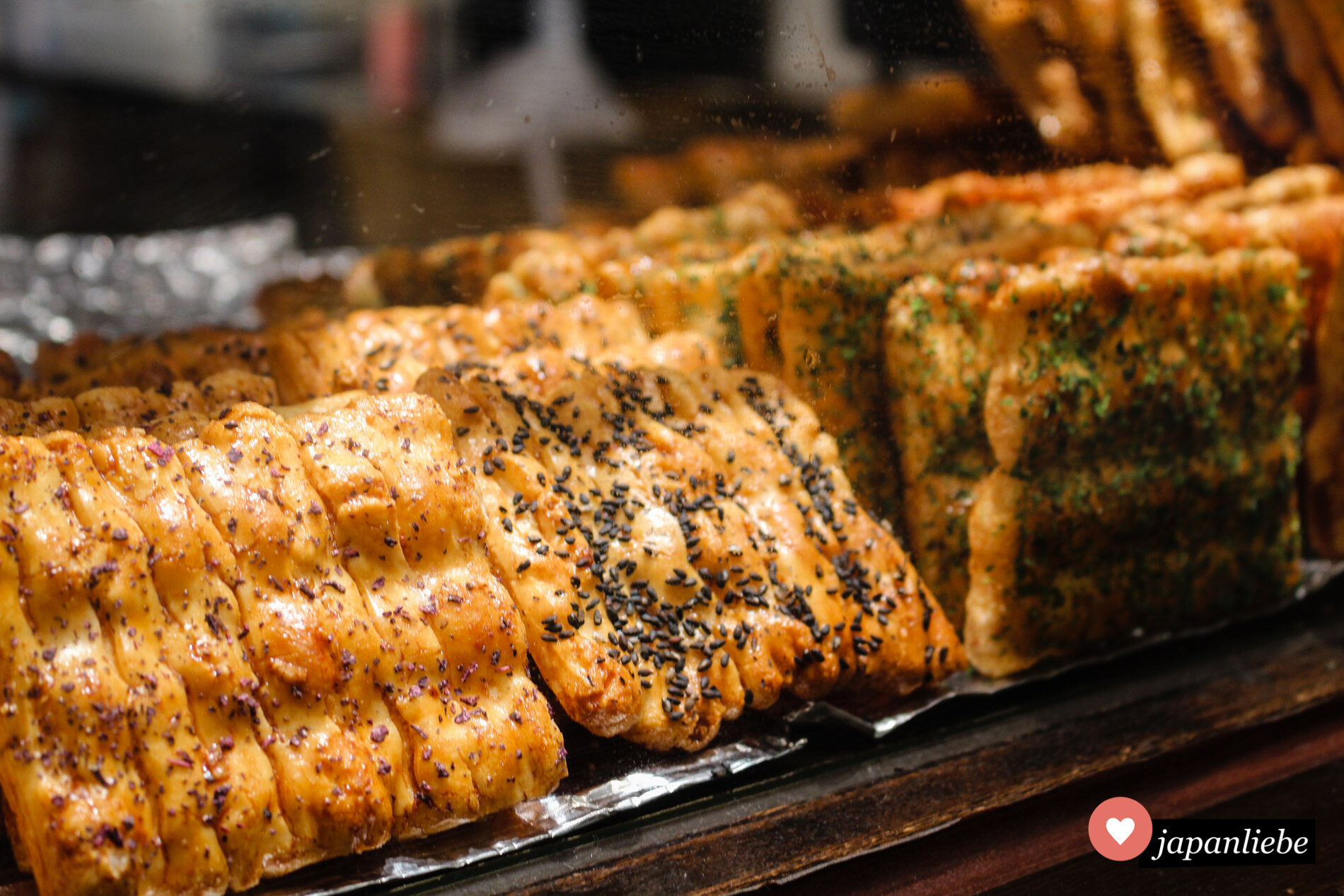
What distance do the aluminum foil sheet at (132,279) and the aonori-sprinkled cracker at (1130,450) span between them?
3030 millimetres

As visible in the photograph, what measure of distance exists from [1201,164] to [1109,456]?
1456 mm

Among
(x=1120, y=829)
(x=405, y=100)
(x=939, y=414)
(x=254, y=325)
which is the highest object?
(x=405, y=100)

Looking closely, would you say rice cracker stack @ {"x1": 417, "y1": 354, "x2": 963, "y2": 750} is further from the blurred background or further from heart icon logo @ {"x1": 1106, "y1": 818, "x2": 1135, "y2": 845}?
the blurred background

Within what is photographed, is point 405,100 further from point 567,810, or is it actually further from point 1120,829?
point 1120,829

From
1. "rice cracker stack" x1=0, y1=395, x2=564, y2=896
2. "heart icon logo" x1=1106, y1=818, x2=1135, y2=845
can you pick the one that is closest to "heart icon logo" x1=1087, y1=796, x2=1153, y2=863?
"heart icon logo" x1=1106, y1=818, x2=1135, y2=845

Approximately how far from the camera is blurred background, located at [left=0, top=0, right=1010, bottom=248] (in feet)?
8.50

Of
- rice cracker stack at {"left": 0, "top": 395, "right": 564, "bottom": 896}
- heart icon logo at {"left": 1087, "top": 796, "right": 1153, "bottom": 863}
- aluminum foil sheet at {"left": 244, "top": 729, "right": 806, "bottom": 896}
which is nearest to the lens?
rice cracker stack at {"left": 0, "top": 395, "right": 564, "bottom": 896}

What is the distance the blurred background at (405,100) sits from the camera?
2.59m

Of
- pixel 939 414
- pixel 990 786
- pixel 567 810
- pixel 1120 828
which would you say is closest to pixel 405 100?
pixel 939 414

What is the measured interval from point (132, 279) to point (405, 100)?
1.98 metres

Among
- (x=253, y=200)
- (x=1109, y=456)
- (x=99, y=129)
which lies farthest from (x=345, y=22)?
(x=1109, y=456)

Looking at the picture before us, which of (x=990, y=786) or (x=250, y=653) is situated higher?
(x=250, y=653)

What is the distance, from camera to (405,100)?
12.0 ft

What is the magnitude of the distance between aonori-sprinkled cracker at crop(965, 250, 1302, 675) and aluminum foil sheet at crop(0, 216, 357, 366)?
303 cm
